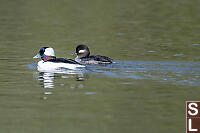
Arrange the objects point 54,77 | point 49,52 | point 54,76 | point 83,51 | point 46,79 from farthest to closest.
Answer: point 83,51
point 49,52
point 54,76
point 54,77
point 46,79

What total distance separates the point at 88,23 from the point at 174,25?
418cm

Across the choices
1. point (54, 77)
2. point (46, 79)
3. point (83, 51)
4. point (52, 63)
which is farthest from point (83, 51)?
point (46, 79)

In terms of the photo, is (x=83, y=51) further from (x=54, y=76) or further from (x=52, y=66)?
(x=54, y=76)

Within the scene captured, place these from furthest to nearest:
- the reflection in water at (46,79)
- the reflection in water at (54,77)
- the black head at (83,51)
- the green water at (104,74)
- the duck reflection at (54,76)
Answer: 1. the black head at (83,51)
2. the duck reflection at (54,76)
3. the reflection in water at (46,79)
4. the reflection in water at (54,77)
5. the green water at (104,74)

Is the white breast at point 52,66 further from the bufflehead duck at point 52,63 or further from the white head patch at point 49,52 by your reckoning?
the white head patch at point 49,52

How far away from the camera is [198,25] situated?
2456 cm

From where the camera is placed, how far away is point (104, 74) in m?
Answer: 13.6

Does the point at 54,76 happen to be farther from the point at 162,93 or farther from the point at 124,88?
the point at 162,93

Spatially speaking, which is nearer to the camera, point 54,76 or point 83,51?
point 54,76

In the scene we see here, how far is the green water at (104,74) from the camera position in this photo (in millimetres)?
9062

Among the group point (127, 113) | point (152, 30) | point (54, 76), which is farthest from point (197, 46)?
point (127, 113)

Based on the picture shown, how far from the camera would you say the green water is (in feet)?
29.7

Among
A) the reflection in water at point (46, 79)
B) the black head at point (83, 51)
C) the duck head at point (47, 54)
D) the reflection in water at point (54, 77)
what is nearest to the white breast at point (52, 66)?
the reflection in water at point (54, 77)

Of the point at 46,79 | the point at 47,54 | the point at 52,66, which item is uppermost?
the point at 47,54
